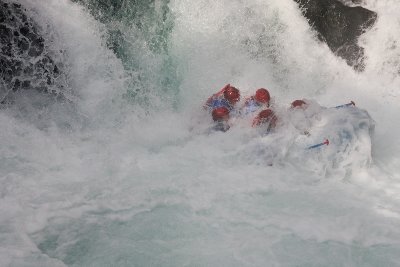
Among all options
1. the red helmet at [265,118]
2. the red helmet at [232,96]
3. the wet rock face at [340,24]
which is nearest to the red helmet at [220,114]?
the red helmet at [232,96]

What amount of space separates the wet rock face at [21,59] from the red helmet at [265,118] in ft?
10.0

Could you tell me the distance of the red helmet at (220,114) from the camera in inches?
232

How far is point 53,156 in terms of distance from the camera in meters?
5.39

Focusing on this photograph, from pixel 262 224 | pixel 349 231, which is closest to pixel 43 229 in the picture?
pixel 262 224

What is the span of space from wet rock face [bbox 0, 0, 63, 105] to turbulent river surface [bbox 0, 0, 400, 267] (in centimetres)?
3

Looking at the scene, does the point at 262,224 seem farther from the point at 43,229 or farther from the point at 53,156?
the point at 53,156

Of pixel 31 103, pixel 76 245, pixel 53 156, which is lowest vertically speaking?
pixel 76 245

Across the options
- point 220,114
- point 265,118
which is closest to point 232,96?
point 220,114

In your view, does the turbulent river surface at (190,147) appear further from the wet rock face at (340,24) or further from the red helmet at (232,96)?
the red helmet at (232,96)

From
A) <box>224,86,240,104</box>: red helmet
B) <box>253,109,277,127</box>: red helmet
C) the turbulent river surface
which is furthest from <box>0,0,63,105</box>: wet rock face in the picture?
<box>253,109,277,127</box>: red helmet

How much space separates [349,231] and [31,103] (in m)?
4.72

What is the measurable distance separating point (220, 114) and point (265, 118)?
66 centimetres

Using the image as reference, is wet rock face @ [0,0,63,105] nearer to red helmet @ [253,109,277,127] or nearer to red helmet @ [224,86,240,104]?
red helmet @ [224,86,240,104]

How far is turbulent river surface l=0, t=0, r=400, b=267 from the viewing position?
4.06 metres
